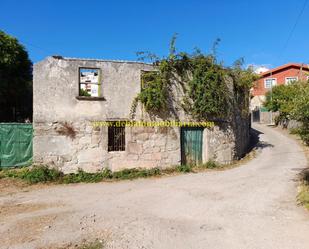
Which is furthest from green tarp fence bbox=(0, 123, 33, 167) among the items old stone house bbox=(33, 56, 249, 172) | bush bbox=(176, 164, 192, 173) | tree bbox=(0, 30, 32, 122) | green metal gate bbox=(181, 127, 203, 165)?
tree bbox=(0, 30, 32, 122)

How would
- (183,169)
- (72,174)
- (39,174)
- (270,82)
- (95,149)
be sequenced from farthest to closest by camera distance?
1. (270,82)
2. (183,169)
3. (95,149)
4. (72,174)
5. (39,174)

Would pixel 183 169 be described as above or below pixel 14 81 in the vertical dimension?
below

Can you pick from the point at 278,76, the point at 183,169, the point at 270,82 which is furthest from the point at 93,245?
the point at 278,76

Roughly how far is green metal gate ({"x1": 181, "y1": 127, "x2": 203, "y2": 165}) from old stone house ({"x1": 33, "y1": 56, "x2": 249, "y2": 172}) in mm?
362

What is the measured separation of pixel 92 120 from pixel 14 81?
584 inches

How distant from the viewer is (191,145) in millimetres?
13141

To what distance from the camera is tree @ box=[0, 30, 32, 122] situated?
21172mm

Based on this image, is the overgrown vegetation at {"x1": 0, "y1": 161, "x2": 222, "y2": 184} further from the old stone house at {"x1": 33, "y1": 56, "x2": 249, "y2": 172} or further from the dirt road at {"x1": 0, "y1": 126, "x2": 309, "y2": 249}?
the dirt road at {"x1": 0, "y1": 126, "x2": 309, "y2": 249}

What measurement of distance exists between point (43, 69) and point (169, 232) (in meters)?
8.61

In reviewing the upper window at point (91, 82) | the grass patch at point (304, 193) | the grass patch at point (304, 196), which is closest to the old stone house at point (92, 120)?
the upper window at point (91, 82)

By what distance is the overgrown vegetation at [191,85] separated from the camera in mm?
12188

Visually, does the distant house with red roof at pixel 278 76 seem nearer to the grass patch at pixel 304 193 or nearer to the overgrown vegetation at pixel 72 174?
the grass patch at pixel 304 193

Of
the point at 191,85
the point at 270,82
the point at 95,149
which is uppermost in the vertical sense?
the point at 270,82

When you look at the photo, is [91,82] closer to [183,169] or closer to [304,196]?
[183,169]
